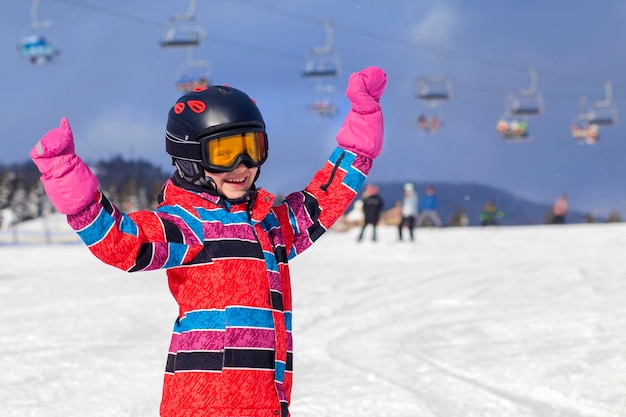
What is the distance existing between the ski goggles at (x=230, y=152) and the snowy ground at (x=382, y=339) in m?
2.50

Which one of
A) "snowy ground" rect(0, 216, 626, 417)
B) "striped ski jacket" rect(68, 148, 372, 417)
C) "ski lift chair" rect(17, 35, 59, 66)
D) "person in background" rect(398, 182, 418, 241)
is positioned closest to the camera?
"striped ski jacket" rect(68, 148, 372, 417)

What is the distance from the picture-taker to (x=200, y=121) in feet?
8.98

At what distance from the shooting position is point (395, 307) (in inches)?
373

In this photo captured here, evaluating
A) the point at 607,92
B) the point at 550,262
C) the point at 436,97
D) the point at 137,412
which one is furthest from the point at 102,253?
the point at 607,92

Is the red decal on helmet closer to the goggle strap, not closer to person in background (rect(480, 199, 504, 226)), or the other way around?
the goggle strap

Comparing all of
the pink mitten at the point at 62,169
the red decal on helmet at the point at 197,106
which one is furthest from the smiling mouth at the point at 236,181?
the pink mitten at the point at 62,169

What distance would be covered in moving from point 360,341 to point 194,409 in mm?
4893

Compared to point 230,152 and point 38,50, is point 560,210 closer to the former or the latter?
point 38,50

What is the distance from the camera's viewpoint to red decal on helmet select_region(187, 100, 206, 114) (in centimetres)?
275

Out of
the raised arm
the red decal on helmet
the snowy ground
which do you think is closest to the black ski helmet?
the red decal on helmet

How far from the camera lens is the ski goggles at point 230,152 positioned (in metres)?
2.71

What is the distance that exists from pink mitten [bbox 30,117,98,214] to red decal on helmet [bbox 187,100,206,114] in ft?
1.41

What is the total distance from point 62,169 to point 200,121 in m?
0.47

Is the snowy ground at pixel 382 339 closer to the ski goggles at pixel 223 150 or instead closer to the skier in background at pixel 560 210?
the ski goggles at pixel 223 150
